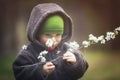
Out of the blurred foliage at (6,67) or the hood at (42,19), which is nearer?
the hood at (42,19)

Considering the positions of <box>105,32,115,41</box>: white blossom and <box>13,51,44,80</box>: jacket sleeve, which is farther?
<box>105,32,115,41</box>: white blossom

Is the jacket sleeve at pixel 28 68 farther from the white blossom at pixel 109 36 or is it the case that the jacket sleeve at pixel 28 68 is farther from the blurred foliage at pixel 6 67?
the white blossom at pixel 109 36


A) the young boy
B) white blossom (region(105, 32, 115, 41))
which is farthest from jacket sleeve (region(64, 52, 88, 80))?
white blossom (region(105, 32, 115, 41))

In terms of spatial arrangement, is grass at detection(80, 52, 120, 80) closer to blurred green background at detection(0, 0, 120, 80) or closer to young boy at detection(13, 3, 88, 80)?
blurred green background at detection(0, 0, 120, 80)

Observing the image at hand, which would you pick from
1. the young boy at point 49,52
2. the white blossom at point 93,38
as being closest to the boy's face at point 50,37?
the young boy at point 49,52

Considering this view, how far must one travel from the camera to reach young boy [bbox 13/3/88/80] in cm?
115

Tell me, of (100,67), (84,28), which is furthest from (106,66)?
(84,28)

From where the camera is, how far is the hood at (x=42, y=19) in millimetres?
1146

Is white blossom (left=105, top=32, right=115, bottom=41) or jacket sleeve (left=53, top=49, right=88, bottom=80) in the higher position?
white blossom (left=105, top=32, right=115, bottom=41)

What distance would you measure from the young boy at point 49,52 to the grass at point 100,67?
0.10 m

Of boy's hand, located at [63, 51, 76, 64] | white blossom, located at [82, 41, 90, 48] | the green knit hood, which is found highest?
the green knit hood

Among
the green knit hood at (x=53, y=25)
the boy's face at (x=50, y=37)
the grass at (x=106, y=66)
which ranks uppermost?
the green knit hood at (x=53, y=25)

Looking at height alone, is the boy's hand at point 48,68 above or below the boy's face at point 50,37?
below

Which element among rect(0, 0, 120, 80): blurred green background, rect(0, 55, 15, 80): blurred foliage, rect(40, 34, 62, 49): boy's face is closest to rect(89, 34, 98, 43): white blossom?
rect(0, 0, 120, 80): blurred green background
